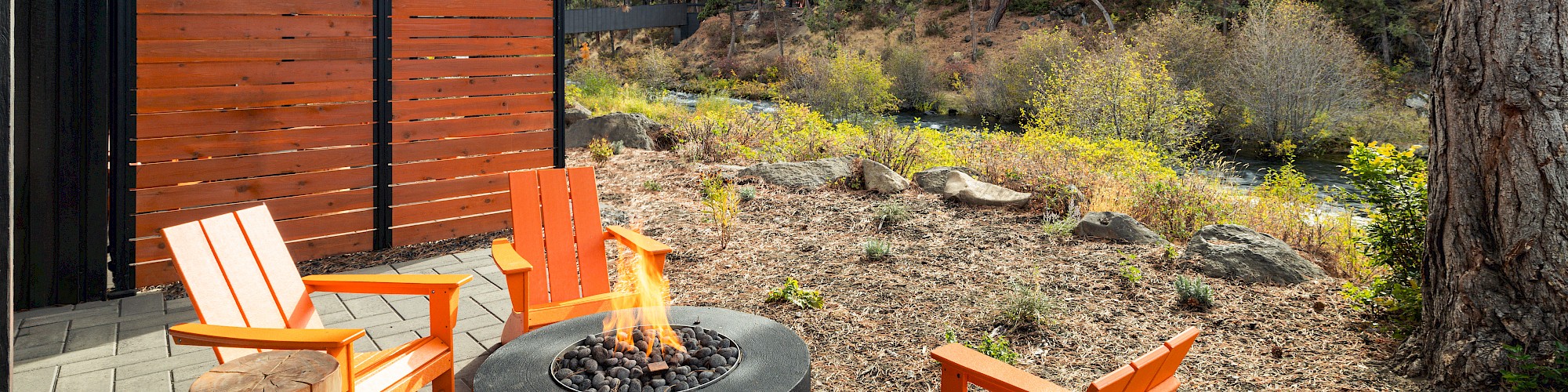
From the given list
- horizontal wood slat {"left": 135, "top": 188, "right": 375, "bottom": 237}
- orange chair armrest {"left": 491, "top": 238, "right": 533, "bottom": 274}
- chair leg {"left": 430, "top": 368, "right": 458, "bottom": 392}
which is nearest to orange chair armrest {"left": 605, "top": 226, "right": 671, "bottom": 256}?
A: orange chair armrest {"left": 491, "top": 238, "right": 533, "bottom": 274}

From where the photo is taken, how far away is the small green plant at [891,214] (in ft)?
16.9

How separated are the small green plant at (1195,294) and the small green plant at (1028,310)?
0.63 metres

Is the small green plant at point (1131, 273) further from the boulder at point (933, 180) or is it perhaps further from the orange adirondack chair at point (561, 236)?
the orange adirondack chair at point (561, 236)

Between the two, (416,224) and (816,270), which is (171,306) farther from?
(816,270)

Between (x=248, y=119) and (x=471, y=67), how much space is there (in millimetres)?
1097

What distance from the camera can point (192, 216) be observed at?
4094mm

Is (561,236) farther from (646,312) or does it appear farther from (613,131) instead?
(613,131)

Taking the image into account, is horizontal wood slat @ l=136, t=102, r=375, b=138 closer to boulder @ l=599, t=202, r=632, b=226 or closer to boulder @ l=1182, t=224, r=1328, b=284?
boulder @ l=599, t=202, r=632, b=226

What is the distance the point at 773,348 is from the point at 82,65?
3.19 metres

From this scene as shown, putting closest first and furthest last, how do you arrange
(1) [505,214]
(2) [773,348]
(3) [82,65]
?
(2) [773,348] → (3) [82,65] → (1) [505,214]

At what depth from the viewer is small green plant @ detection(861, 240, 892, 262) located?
4402 millimetres

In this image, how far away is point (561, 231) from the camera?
3.31 metres

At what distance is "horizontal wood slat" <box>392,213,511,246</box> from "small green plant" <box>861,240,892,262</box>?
214 centimetres

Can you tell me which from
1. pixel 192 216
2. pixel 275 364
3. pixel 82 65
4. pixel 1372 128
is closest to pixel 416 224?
pixel 192 216
